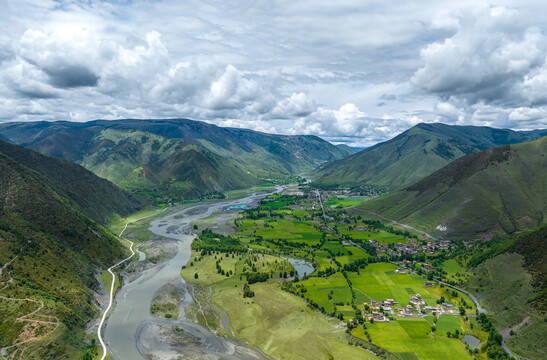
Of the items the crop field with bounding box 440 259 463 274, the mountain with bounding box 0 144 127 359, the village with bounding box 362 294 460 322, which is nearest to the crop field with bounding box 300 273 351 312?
the village with bounding box 362 294 460 322

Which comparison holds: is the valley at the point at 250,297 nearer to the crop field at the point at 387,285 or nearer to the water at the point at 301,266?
the crop field at the point at 387,285

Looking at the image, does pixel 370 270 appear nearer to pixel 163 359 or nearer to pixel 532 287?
pixel 532 287

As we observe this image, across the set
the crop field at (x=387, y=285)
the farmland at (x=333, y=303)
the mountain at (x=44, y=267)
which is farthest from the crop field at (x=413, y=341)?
the mountain at (x=44, y=267)

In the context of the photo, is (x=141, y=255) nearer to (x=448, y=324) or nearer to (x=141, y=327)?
(x=141, y=327)

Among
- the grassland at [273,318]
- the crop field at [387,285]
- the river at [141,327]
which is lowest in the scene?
the river at [141,327]

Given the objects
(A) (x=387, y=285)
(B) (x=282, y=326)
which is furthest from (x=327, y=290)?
(B) (x=282, y=326)

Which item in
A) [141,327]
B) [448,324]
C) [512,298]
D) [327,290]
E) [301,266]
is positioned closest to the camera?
[448,324]

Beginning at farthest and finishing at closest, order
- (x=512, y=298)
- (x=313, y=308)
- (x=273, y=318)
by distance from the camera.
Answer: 1. (x=313, y=308)
2. (x=512, y=298)
3. (x=273, y=318)
